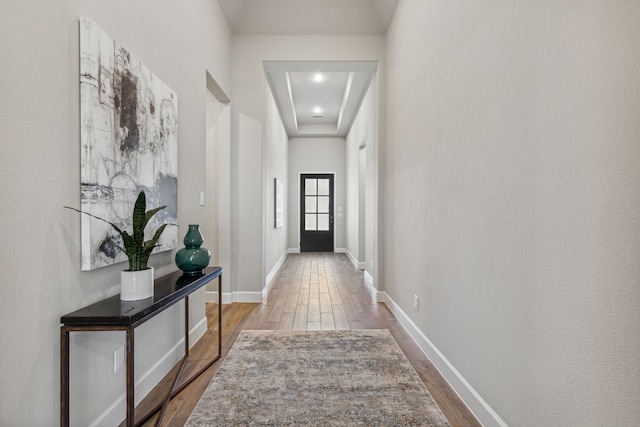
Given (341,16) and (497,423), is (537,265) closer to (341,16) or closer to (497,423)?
(497,423)

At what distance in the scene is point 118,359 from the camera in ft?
5.32

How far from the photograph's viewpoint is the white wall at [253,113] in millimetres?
3865

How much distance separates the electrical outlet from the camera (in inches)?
62.9

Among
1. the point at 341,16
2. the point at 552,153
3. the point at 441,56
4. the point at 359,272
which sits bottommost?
the point at 359,272

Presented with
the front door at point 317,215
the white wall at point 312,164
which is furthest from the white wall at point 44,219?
the front door at point 317,215

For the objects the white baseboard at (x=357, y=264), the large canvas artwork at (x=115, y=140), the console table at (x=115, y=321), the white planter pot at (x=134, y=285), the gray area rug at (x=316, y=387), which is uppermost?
the large canvas artwork at (x=115, y=140)

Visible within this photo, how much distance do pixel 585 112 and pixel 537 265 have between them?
1.80ft

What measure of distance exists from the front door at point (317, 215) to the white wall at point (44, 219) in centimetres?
688

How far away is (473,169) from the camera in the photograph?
68.4 inches

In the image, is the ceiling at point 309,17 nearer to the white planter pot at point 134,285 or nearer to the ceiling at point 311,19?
the ceiling at point 311,19

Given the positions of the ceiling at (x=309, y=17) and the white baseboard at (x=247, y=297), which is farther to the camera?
the white baseboard at (x=247, y=297)

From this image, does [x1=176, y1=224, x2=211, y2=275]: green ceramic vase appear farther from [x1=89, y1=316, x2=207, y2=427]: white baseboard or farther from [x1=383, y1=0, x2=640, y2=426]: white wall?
[x1=383, y1=0, x2=640, y2=426]: white wall

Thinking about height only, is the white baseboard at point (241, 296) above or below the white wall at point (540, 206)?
below

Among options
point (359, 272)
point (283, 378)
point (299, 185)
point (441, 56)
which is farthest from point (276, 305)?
point (299, 185)
